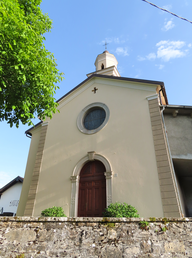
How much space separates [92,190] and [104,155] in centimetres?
169

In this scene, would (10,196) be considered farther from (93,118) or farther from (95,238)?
(95,238)

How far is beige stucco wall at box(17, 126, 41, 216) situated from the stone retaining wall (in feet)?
24.1

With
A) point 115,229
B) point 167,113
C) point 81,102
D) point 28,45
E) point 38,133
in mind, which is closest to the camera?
point 115,229

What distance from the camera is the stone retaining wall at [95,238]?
3098 millimetres

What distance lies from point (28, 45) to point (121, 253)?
5.62 metres

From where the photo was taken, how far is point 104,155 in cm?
900

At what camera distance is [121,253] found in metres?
3.10

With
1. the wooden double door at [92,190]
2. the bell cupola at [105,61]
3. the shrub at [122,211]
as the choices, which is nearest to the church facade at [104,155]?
the wooden double door at [92,190]

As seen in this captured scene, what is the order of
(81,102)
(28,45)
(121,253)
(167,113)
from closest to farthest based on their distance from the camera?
(121,253) → (28,45) → (167,113) → (81,102)

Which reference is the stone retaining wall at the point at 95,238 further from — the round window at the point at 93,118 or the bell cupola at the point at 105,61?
the bell cupola at the point at 105,61

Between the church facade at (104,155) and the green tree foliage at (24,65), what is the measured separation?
3447 millimetres

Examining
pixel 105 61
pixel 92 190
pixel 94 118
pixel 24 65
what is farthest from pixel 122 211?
pixel 105 61

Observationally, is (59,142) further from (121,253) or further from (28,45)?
(121,253)

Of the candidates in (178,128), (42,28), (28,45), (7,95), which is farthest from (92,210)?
(42,28)
